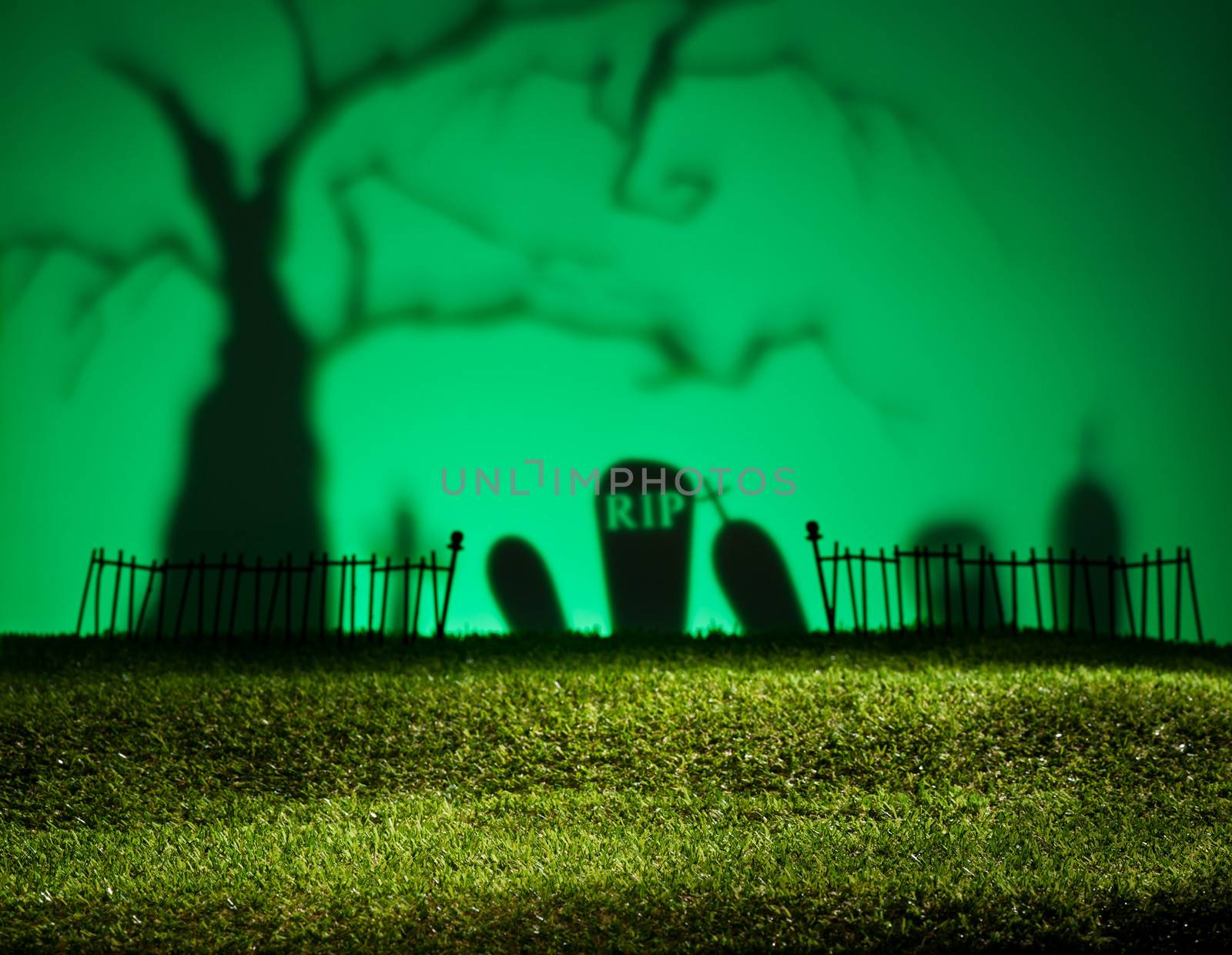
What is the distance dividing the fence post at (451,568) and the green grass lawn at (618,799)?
815mm

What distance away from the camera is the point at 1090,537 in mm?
10984

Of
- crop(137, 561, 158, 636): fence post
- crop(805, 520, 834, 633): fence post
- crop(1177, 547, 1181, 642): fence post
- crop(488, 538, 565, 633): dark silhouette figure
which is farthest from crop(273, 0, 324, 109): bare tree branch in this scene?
crop(1177, 547, 1181, 642): fence post

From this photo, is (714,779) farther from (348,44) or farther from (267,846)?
(348,44)

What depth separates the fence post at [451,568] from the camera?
10062 millimetres

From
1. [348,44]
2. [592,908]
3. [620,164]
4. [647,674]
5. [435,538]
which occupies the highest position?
[348,44]

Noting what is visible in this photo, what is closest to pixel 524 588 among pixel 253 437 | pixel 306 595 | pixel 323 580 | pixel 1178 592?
pixel 323 580

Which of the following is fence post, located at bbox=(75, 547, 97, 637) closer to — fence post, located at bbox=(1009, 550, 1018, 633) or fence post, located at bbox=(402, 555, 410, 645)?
fence post, located at bbox=(402, 555, 410, 645)

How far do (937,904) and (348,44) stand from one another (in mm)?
9870

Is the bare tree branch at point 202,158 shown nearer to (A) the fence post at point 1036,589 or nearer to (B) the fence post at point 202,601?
(B) the fence post at point 202,601

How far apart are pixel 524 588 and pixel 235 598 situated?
101 inches

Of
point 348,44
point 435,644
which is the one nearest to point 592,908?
point 435,644

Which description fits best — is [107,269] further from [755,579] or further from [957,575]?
[957,575]

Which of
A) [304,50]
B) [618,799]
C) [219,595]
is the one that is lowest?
[618,799]

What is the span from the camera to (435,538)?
10695mm
